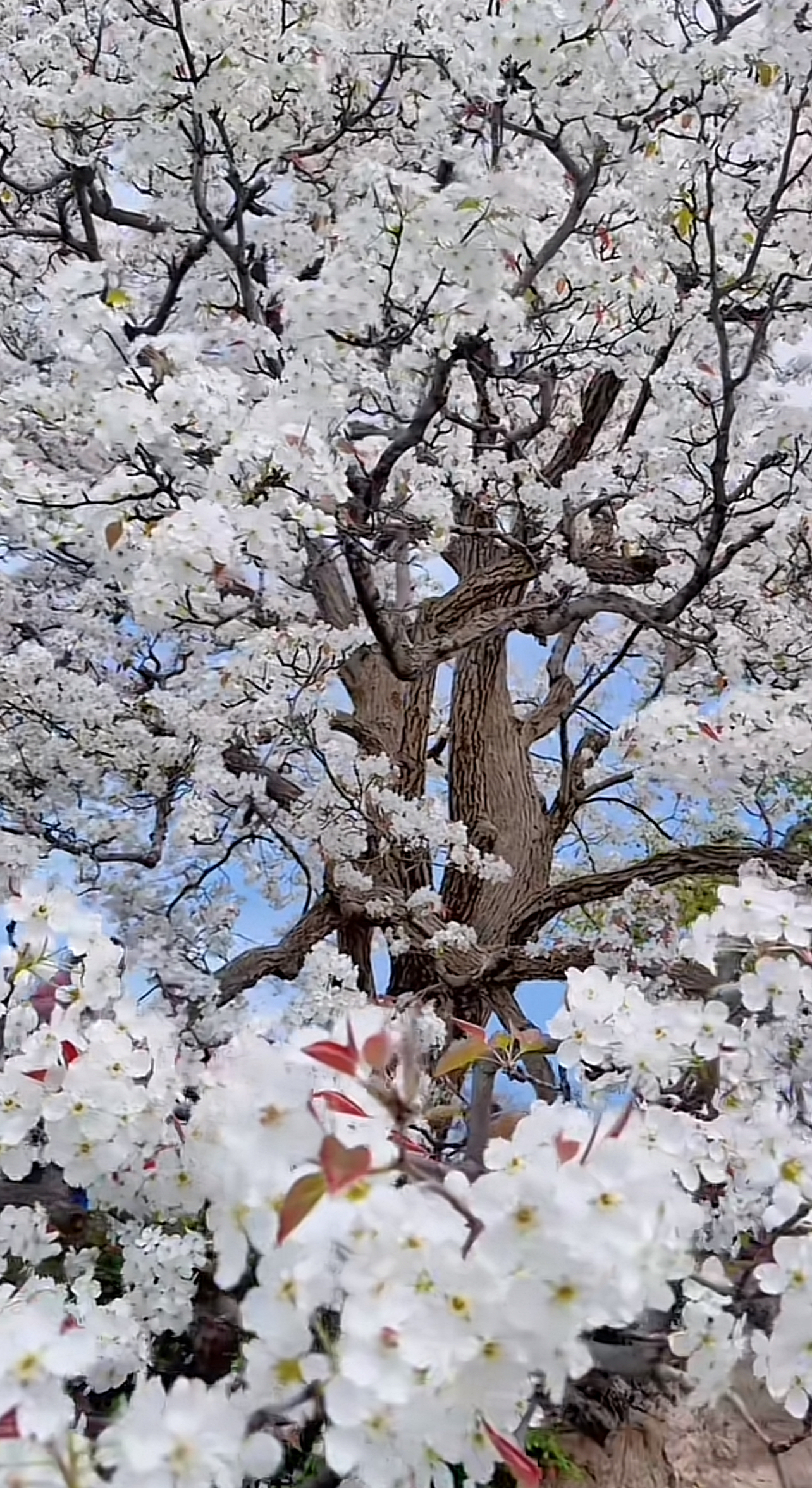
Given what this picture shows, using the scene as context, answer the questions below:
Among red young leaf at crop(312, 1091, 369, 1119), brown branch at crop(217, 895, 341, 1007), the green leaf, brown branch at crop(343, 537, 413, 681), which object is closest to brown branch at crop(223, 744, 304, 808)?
brown branch at crop(217, 895, 341, 1007)

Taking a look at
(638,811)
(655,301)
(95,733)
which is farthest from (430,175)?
(638,811)

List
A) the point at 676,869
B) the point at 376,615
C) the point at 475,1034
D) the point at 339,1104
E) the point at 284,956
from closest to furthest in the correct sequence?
the point at 339,1104 < the point at 475,1034 < the point at 376,615 < the point at 676,869 < the point at 284,956

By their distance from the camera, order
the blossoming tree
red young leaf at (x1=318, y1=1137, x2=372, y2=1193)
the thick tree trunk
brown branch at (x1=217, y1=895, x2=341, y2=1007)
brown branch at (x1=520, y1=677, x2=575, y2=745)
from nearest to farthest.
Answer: red young leaf at (x1=318, y1=1137, x2=372, y2=1193), the blossoming tree, the thick tree trunk, brown branch at (x1=217, y1=895, x2=341, y2=1007), brown branch at (x1=520, y1=677, x2=575, y2=745)

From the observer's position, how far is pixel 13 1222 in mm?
1768

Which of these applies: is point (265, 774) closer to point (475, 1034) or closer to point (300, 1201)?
point (475, 1034)

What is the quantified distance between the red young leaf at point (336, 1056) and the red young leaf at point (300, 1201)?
10 centimetres

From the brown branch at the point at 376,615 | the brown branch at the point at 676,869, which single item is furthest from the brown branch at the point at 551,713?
the brown branch at the point at 376,615

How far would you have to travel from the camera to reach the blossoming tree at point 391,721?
0.99 m

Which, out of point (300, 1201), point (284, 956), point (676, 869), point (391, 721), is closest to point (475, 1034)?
point (300, 1201)

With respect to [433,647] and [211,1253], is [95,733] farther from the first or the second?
[211,1253]

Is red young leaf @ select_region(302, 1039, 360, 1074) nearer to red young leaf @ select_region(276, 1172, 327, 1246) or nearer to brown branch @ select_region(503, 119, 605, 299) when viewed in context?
red young leaf @ select_region(276, 1172, 327, 1246)

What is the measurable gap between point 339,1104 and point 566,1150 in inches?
7.7

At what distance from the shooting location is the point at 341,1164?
0.89m

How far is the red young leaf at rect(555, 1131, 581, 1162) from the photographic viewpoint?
1002 mm
